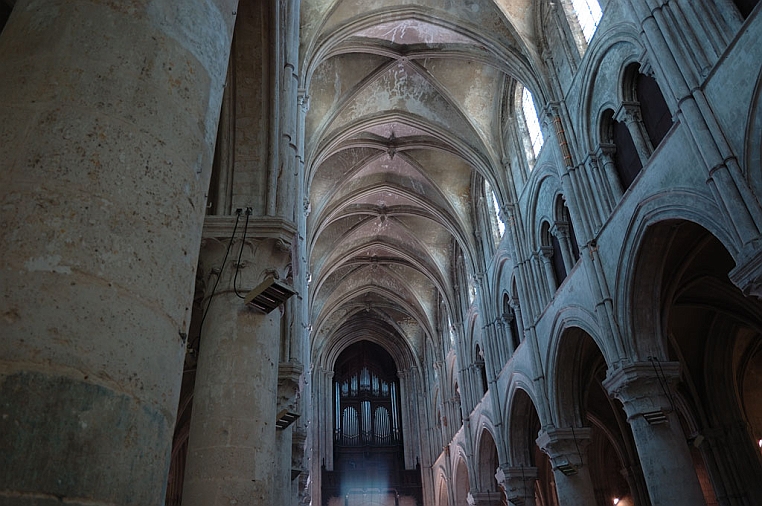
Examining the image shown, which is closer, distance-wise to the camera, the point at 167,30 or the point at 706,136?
the point at 167,30

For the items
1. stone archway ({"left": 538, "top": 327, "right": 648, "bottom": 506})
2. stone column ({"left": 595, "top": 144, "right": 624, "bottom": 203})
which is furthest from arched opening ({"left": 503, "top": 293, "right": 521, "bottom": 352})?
stone column ({"left": 595, "top": 144, "right": 624, "bottom": 203})

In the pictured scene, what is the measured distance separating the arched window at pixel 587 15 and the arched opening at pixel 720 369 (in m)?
5.12

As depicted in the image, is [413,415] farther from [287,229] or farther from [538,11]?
[287,229]

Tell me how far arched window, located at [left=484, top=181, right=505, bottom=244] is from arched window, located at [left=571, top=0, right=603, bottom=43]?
678 centimetres

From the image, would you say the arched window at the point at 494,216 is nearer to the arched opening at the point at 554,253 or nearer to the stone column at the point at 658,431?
the arched opening at the point at 554,253

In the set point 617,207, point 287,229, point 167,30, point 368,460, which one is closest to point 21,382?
point 167,30

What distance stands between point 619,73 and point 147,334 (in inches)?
439

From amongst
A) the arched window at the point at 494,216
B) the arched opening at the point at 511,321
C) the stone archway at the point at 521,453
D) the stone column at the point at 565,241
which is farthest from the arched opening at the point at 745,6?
the stone archway at the point at 521,453

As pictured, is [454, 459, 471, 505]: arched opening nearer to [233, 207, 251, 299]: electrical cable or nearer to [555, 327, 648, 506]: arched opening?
[555, 327, 648, 506]: arched opening

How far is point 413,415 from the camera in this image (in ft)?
113

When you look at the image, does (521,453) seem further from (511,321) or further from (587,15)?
(587,15)

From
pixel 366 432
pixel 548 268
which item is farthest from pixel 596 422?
pixel 366 432

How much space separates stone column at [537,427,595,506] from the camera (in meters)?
13.3

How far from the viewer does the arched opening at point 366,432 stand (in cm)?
3231
